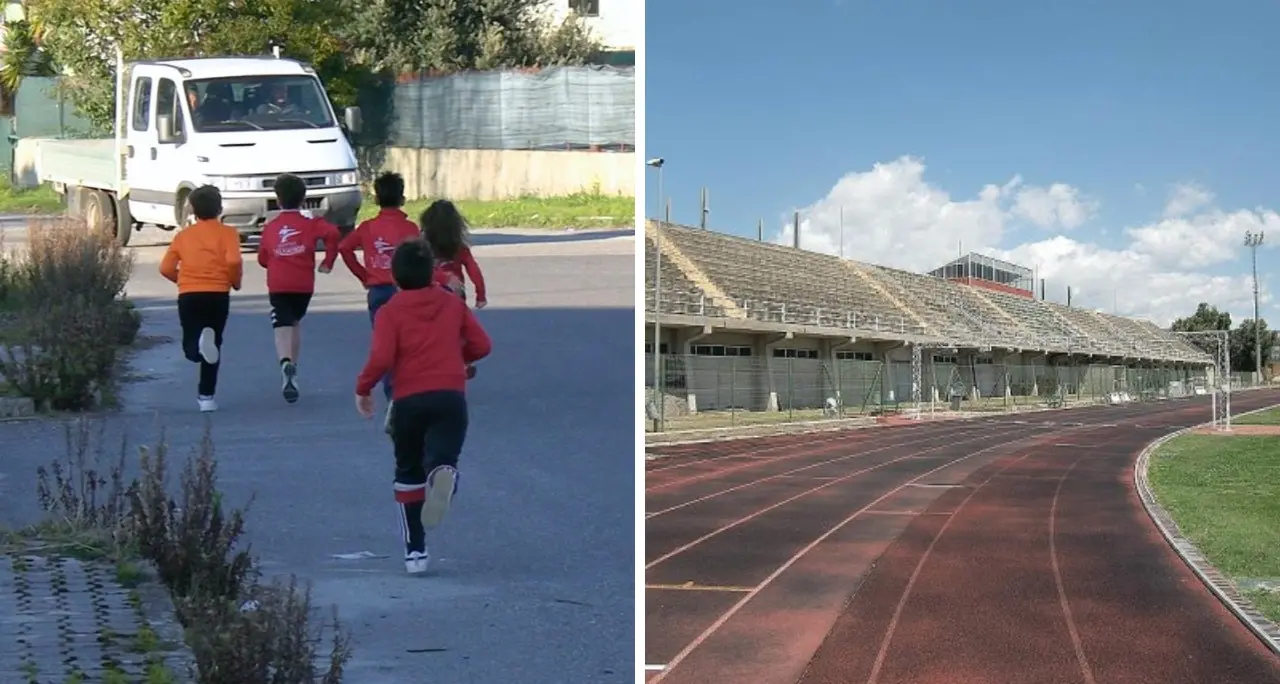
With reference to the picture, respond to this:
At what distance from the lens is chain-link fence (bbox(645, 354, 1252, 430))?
2.90 m

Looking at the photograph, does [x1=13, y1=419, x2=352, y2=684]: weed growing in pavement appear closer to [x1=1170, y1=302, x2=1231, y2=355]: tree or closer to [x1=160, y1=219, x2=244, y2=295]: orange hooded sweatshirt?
[x1=160, y1=219, x2=244, y2=295]: orange hooded sweatshirt

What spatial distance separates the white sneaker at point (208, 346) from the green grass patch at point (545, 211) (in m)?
4.80

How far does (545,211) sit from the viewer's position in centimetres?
1438

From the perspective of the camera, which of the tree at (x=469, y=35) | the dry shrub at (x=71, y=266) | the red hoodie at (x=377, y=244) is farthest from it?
the tree at (x=469, y=35)

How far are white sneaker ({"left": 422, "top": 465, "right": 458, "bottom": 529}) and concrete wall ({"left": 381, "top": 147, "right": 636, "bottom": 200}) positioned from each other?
8.74 m

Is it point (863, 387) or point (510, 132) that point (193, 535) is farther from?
point (510, 132)

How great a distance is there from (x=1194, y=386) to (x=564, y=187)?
10979mm

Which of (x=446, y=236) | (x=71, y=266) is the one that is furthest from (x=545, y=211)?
(x=446, y=236)

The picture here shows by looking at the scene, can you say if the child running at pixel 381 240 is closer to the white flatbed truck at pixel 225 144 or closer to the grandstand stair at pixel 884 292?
the grandstand stair at pixel 884 292

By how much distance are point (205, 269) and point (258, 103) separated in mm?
5158

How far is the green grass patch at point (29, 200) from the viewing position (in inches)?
548

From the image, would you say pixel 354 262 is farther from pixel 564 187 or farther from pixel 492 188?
pixel 492 188

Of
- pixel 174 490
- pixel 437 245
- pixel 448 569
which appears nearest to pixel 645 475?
pixel 448 569

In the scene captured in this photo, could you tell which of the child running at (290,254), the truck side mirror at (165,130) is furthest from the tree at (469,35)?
the child running at (290,254)
